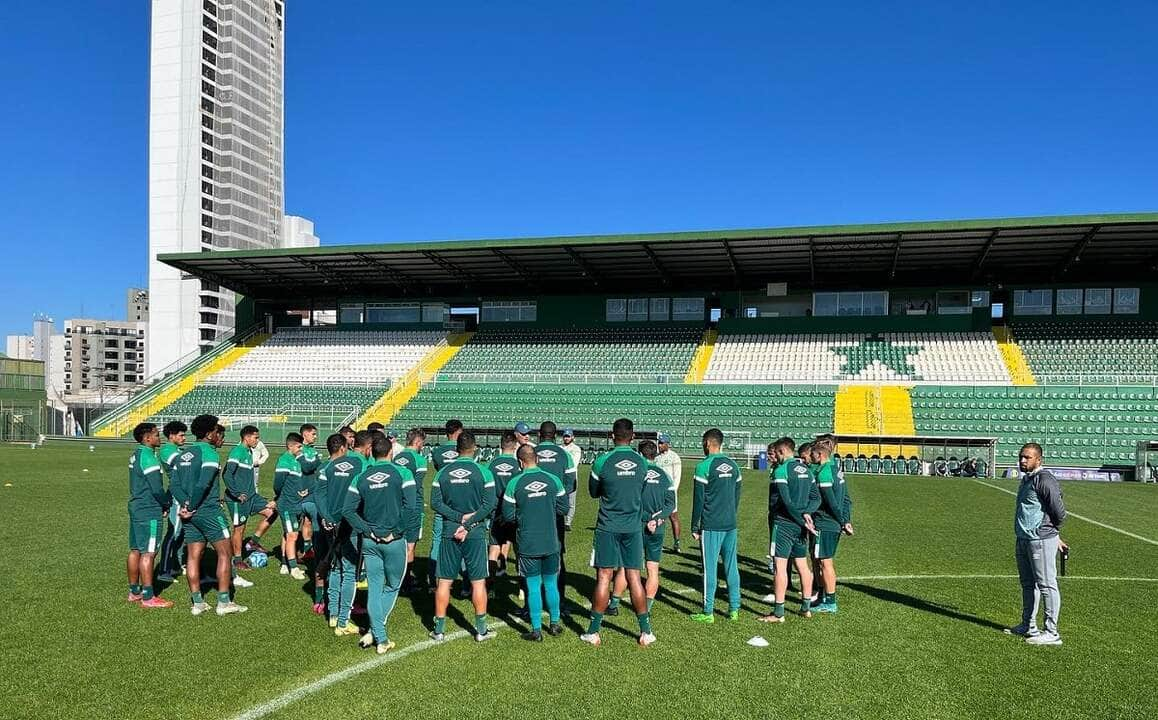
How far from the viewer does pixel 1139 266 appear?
34938 mm

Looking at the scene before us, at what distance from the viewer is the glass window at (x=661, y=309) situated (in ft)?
135

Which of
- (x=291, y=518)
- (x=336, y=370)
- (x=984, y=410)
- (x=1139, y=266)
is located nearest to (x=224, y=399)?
(x=336, y=370)

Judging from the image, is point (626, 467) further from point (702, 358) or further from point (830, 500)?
point (702, 358)

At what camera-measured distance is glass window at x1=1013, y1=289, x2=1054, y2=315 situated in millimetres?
36469

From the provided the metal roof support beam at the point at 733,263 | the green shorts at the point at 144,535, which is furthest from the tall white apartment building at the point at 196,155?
the green shorts at the point at 144,535

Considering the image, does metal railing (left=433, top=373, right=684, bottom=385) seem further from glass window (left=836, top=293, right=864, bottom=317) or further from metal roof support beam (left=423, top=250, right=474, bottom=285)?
glass window (left=836, top=293, right=864, bottom=317)

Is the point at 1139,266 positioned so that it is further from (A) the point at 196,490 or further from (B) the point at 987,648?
(A) the point at 196,490

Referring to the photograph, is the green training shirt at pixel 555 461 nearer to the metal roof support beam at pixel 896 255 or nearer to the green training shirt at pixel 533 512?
the green training shirt at pixel 533 512

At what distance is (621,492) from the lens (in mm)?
7398

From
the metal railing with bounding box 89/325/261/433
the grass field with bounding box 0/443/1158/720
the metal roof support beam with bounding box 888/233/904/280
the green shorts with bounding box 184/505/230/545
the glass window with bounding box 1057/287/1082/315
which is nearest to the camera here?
the grass field with bounding box 0/443/1158/720

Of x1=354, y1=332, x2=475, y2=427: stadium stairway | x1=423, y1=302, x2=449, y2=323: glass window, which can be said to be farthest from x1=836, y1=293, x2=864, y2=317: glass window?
x1=423, y1=302, x2=449, y2=323: glass window

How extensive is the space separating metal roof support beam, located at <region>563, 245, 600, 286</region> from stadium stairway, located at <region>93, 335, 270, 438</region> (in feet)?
67.5

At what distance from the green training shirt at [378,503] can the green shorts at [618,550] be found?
1.86 m

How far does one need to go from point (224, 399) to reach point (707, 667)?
123ft
